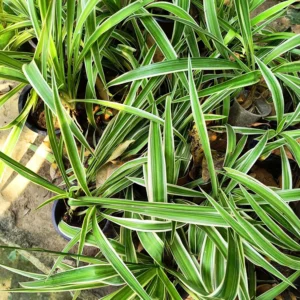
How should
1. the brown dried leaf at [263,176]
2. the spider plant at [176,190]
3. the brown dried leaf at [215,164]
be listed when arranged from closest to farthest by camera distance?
the spider plant at [176,190] → the brown dried leaf at [215,164] → the brown dried leaf at [263,176]

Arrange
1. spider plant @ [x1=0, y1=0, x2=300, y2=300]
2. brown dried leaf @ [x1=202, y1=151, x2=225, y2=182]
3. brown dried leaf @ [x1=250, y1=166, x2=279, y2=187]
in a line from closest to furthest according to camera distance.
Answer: spider plant @ [x1=0, y1=0, x2=300, y2=300] < brown dried leaf @ [x1=202, y1=151, x2=225, y2=182] < brown dried leaf @ [x1=250, y1=166, x2=279, y2=187]

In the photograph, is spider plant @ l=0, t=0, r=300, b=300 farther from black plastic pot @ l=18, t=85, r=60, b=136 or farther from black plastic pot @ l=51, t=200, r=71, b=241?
black plastic pot @ l=18, t=85, r=60, b=136

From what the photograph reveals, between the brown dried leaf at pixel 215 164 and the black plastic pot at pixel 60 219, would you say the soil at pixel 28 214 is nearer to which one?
the black plastic pot at pixel 60 219

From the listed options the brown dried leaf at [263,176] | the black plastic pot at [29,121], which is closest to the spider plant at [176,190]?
the brown dried leaf at [263,176]

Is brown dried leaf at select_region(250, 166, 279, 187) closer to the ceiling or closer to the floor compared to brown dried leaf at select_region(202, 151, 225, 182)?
closer to the floor

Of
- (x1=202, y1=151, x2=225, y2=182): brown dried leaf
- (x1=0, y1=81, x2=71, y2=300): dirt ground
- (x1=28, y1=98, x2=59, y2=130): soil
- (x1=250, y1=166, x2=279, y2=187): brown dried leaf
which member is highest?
(x1=28, y1=98, x2=59, y2=130): soil

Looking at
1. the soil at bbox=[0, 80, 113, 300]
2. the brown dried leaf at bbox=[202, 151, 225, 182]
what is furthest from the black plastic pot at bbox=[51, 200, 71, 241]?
the brown dried leaf at bbox=[202, 151, 225, 182]

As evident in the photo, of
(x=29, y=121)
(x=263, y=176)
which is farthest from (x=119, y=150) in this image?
(x=263, y=176)

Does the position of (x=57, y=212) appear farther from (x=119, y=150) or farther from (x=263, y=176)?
(x=263, y=176)

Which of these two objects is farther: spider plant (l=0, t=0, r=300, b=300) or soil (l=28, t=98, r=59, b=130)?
soil (l=28, t=98, r=59, b=130)

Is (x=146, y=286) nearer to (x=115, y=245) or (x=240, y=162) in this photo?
(x=115, y=245)
